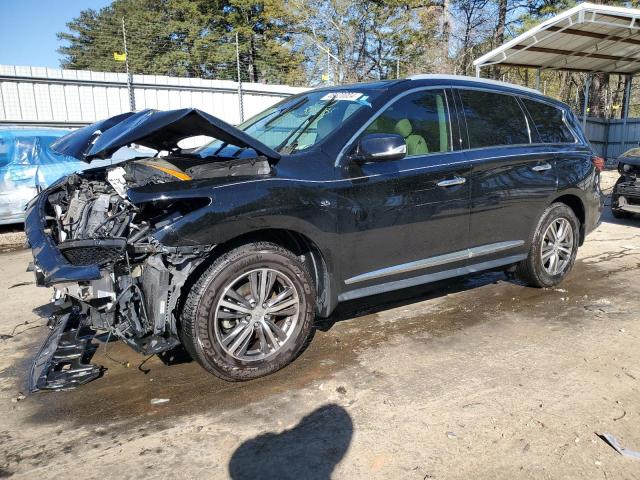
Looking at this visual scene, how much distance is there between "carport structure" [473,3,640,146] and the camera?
11859mm

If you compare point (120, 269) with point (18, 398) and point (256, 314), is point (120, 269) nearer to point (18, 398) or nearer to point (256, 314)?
point (256, 314)

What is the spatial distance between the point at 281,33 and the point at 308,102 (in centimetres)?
2705

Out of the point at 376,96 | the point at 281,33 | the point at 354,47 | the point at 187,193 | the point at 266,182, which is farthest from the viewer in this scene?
the point at 281,33

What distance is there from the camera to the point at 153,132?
3.13 m

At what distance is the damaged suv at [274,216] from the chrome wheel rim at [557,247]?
0.37 metres

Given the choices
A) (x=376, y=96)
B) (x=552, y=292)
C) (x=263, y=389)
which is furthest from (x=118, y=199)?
(x=552, y=292)

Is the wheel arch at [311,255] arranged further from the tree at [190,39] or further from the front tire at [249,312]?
the tree at [190,39]

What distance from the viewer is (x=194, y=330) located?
3125mm

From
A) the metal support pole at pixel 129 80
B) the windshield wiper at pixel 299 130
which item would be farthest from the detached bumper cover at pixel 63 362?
the metal support pole at pixel 129 80

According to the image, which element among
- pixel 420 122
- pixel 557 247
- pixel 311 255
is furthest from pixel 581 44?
pixel 311 255

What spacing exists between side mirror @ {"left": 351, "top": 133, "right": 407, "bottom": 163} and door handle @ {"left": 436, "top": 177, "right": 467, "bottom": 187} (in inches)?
23.9

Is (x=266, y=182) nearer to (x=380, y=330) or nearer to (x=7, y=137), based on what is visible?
(x=380, y=330)

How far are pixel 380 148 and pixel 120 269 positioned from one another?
1.82 metres

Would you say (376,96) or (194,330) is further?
(376,96)
